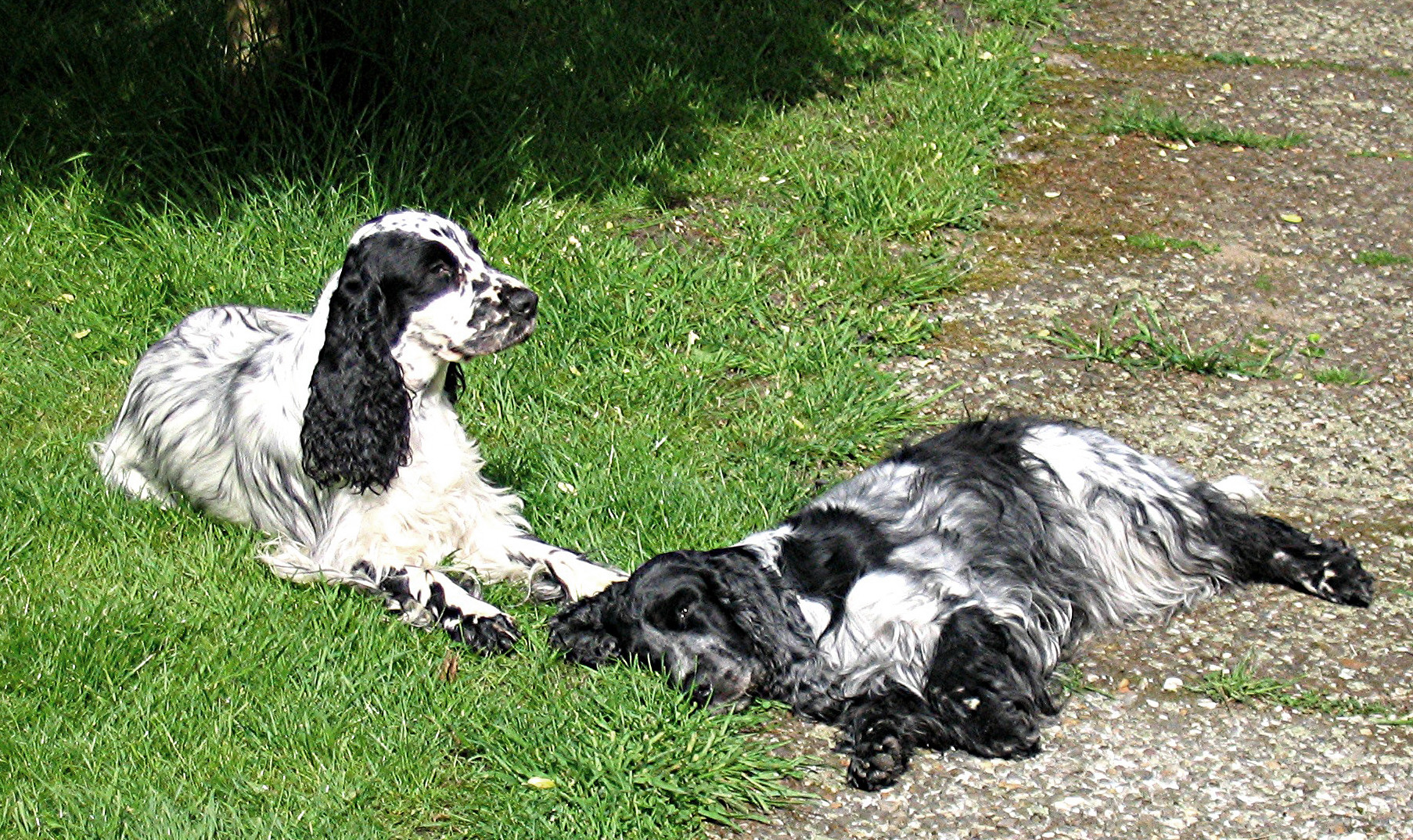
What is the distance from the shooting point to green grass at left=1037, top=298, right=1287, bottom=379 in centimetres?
630

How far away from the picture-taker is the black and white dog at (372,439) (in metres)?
4.59

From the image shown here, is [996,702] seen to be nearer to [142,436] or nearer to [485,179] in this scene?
[142,436]

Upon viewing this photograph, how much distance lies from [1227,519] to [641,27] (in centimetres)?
477

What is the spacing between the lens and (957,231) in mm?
7309

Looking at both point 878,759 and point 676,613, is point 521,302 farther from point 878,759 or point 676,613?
point 878,759

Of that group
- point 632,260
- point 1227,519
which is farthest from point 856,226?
point 1227,519

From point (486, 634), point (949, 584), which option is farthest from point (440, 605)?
point (949, 584)

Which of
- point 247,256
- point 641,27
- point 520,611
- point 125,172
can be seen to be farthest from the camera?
point 641,27

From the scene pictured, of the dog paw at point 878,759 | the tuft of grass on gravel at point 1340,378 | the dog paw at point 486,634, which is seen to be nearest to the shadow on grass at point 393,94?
the dog paw at point 486,634

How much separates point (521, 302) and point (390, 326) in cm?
39

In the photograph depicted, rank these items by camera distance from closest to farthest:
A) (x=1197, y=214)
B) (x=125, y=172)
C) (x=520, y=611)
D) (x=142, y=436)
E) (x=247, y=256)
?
(x=520, y=611) < (x=142, y=436) < (x=247, y=256) < (x=125, y=172) < (x=1197, y=214)

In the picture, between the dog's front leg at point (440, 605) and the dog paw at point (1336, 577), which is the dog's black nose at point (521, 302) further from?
the dog paw at point (1336, 577)

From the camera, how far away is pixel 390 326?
4617mm

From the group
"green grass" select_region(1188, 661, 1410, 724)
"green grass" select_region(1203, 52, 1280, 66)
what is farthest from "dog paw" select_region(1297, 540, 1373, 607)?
"green grass" select_region(1203, 52, 1280, 66)
